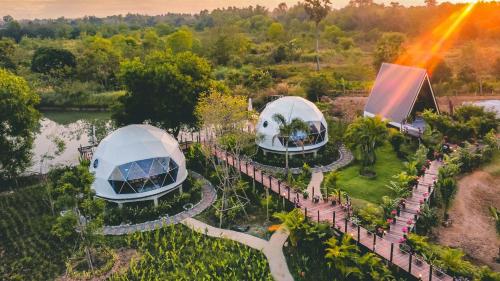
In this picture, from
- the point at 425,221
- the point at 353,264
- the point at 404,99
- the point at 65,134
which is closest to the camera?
the point at 353,264

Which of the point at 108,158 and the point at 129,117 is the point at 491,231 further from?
the point at 129,117

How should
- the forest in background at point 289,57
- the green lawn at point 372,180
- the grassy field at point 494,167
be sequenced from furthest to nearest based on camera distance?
the forest in background at point 289,57, the grassy field at point 494,167, the green lawn at point 372,180

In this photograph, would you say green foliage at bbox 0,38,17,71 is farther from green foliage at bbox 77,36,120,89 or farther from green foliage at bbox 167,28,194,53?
green foliage at bbox 167,28,194,53

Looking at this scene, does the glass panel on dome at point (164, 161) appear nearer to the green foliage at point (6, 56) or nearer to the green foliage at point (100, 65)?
the green foliage at point (100, 65)

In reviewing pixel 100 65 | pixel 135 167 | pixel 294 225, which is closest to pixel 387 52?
pixel 100 65

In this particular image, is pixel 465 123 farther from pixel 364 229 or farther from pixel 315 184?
pixel 364 229

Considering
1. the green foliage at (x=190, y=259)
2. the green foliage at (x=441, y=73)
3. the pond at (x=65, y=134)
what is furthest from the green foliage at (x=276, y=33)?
the green foliage at (x=190, y=259)
